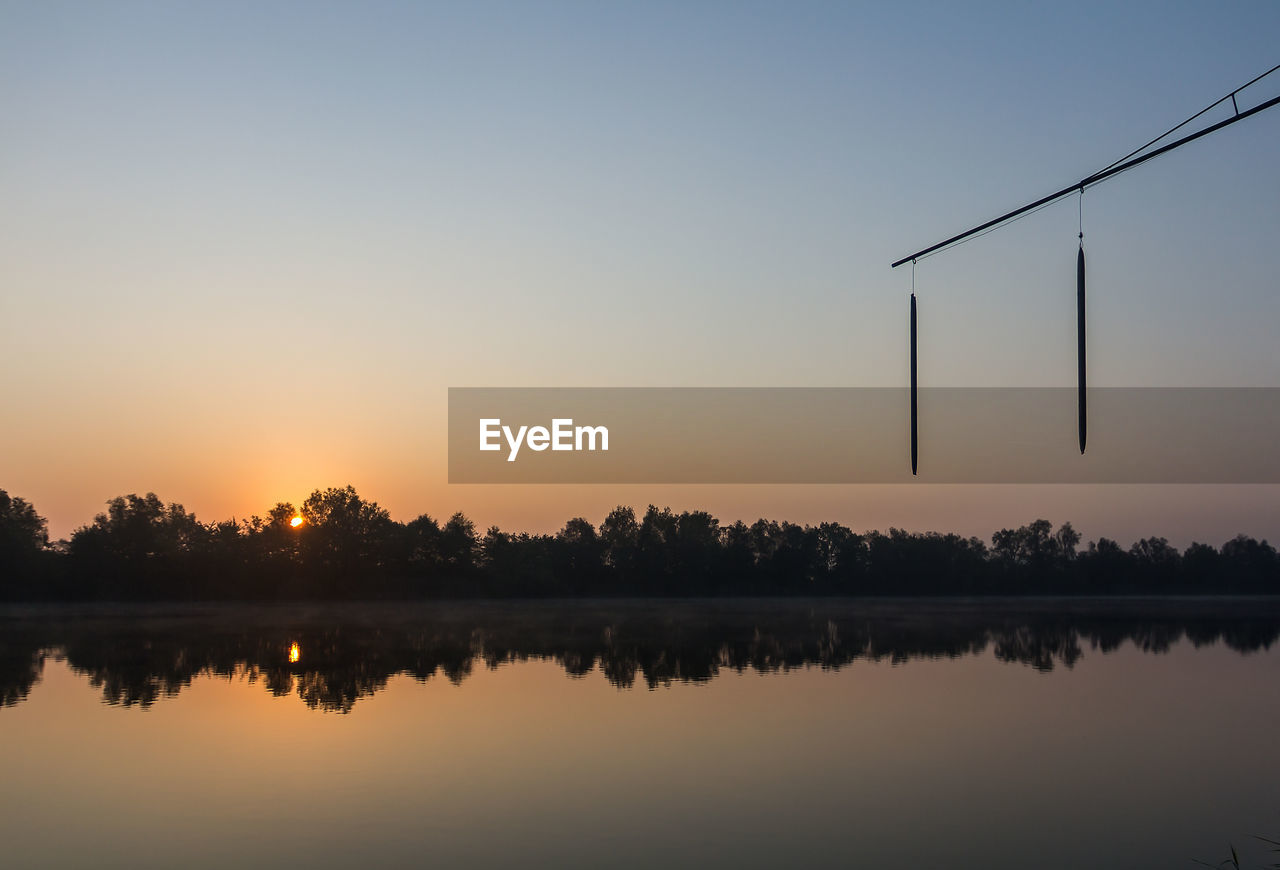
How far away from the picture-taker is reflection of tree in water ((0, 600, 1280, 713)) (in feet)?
150

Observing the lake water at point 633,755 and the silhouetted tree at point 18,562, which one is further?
the silhouetted tree at point 18,562

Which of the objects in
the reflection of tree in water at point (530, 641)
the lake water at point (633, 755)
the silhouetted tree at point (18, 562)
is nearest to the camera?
the lake water at point (633, 755)

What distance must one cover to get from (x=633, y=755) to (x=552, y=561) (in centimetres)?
10254

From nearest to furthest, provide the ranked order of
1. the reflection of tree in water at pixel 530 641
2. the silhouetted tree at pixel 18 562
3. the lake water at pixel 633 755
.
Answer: the lake water at pixel 633 755 → the reflection of tree in water at pixel 530 641 → the silhouetted tree at pixel 18 562

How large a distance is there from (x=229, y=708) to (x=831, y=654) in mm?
30861

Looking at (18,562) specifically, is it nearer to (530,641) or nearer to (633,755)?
(530,641)

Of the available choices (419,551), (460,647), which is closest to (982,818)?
(460,647)

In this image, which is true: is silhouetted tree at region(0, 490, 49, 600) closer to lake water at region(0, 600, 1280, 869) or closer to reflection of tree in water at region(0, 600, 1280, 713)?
reflection of tree in water at region(0, 600, 1280, 713)

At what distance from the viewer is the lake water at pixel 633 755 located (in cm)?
1973

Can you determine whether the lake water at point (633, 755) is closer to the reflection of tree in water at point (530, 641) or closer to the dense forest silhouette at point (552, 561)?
the reflection of tree in water at point (530, 641)

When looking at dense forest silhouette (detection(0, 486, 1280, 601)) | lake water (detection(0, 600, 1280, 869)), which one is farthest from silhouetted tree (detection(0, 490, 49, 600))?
lake water (detection(0, 600, 1280, 869))

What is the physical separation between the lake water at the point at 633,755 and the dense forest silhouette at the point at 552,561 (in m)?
47.0

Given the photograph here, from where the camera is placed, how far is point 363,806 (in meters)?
22.2

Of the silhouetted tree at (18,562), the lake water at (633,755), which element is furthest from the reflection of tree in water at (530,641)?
the silhouetted tree at (18,562)
